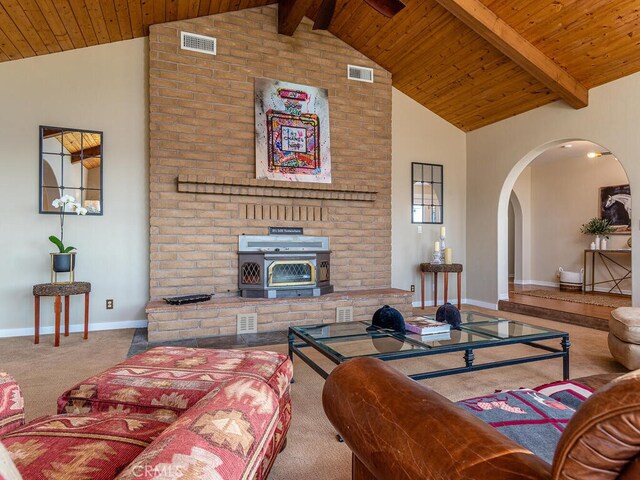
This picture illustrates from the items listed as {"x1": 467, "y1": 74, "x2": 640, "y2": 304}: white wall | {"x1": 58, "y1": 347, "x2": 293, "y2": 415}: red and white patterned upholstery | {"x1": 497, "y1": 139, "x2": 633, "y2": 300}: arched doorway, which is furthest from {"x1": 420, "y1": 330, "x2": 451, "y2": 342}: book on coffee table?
{"x1": 497, "y1": 139, "x2": 633, "y2": 300}: arched doorway

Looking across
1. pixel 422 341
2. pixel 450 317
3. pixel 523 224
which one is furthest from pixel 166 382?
pixel 523 224

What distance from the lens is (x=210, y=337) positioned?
3.62m

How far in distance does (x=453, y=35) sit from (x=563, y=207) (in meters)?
4.36

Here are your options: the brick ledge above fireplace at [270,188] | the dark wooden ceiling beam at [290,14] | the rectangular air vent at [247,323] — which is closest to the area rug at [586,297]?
the brick ledge above fireplace at [270,188]

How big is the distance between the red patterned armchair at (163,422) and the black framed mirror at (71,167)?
2.98m

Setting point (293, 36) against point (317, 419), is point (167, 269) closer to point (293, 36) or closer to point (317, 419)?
point (317, 419)

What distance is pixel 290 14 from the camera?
13.2 feet

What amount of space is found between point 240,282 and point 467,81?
364 cm

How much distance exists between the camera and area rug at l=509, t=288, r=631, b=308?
4859 millimetres

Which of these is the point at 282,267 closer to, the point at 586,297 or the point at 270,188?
the point at 270,188

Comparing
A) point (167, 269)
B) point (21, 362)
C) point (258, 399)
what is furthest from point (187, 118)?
point (258, 399)

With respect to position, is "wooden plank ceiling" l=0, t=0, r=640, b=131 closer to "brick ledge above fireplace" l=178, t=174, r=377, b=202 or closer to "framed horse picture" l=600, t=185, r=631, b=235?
"brick ledge above fireplace" l=178, t=174, r=377, b=202

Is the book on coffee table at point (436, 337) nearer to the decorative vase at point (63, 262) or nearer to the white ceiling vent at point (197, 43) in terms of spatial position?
the decorative vase at point (63, 262)

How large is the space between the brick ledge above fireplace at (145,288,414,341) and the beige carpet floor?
39cm
